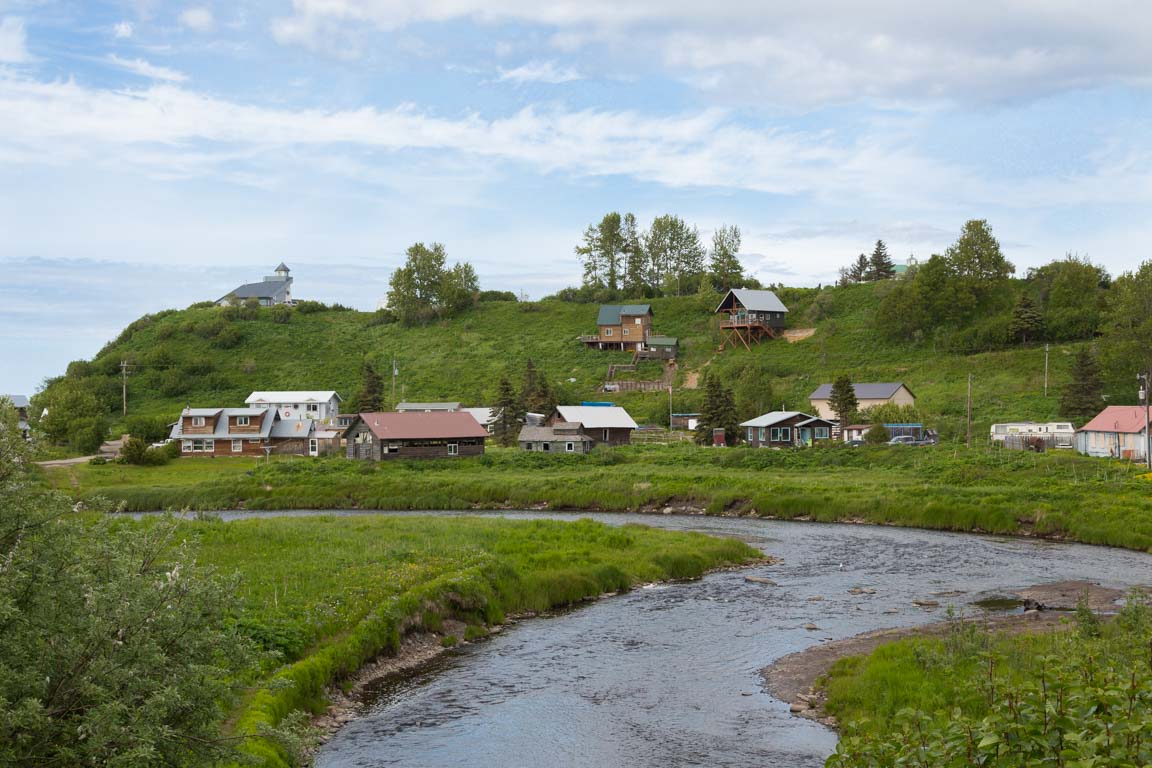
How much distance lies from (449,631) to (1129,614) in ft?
54.3

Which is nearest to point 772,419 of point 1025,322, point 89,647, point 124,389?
point 1025,322

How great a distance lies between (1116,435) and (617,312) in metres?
64.7

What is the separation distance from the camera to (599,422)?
78875 mm

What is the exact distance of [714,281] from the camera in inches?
5246

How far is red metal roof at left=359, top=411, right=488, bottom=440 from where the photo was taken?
73875mm

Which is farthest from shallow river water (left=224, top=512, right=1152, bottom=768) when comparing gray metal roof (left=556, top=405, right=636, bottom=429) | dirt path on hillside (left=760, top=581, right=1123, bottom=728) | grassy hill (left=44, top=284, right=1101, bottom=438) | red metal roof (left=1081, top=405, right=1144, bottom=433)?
grassy hill (left=44, top=284, right=1101, bottom=438)

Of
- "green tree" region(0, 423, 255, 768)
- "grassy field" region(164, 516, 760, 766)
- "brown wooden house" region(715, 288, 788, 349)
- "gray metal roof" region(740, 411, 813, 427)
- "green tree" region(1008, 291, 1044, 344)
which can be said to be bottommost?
"grassy field" region(164, 516, 760, 766)

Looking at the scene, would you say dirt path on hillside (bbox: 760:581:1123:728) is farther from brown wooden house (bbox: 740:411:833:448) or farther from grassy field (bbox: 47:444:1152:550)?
brown wooden house (bbox: 740:411:833:448)

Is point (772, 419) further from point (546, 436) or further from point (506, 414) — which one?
point (506, 414)

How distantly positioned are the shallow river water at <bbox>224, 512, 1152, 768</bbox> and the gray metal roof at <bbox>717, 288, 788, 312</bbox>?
237 ft

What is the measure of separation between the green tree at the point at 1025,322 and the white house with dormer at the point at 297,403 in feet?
212

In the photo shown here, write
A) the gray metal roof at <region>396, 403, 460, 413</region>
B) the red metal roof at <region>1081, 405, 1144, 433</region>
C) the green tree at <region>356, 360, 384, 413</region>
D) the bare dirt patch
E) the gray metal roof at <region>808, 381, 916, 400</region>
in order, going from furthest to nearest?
the bare dirt patch → the gray metal roof at <region>396, 403, 460, 413</region> → the green tree at <region>356, 360, 384, 413</region> → the gray metal roof at <region>808, 381, 916, 400</region> → the red metal roof at <region>1081, 405, 1144, 433</region>

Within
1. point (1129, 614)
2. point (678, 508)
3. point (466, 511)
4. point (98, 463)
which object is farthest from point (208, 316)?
point (1129, 614)

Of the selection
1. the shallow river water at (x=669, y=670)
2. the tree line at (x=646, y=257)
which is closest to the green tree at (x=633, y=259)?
the tree line at (x=646, y=257)
